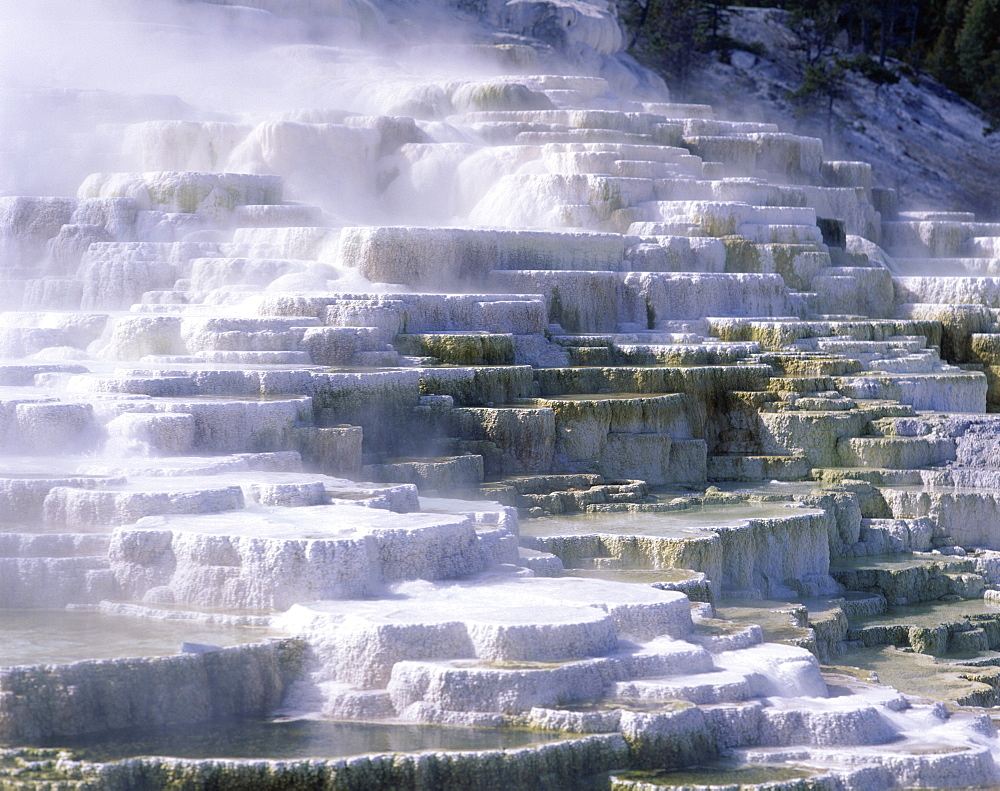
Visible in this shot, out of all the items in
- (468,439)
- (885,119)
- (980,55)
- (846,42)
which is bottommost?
(468,439)

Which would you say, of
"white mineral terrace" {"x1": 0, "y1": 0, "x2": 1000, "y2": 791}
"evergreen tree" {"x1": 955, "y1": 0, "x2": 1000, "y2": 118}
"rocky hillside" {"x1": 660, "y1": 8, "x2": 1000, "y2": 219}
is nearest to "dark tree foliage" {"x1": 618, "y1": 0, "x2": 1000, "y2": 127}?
"evergreen tree" {"x1": 955, "y1": 0, "x2": 1000, "y2": 118}

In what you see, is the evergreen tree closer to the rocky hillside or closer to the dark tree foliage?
the dark tree foliage

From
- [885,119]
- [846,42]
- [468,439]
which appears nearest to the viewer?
[468,439]

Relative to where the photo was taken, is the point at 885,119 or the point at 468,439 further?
the point at 885,119

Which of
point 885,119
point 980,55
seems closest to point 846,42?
point 980,55

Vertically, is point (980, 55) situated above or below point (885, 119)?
above

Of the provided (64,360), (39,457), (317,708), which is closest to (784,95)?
(64,360)

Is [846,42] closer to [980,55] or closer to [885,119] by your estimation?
[980,55]

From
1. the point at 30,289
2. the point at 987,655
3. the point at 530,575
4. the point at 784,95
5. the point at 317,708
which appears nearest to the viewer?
the point at 317,708

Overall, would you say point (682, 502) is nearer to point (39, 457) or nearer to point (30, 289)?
point (39, 457)
